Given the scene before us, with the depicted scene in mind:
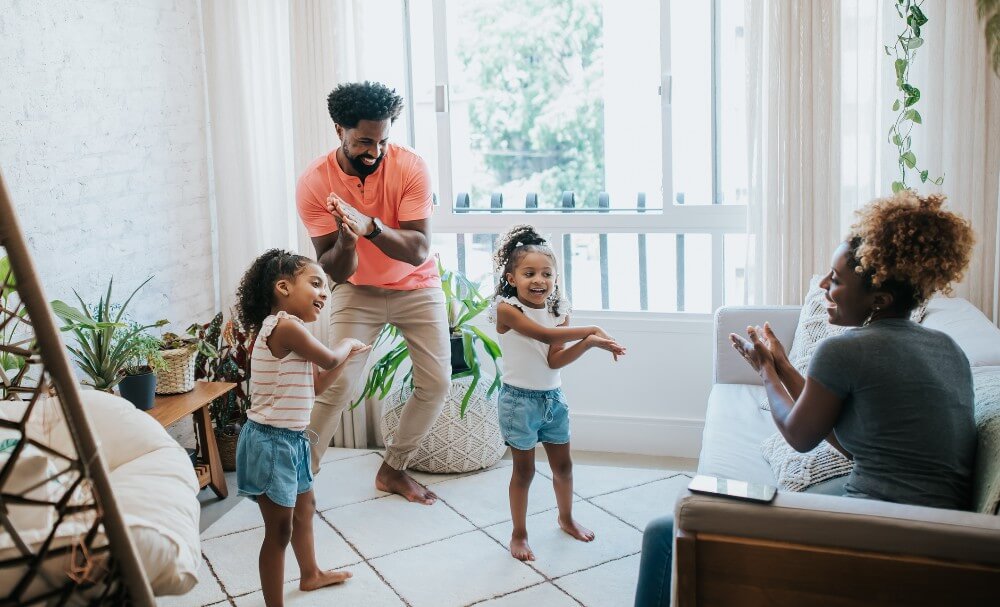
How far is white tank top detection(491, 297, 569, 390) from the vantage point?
2.92 m

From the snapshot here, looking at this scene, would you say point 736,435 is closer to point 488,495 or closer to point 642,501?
point 642,501

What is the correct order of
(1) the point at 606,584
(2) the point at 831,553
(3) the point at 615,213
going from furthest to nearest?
(3) the point at 615,213 → (1) the point at 606,584 → (2) the point at 831,553

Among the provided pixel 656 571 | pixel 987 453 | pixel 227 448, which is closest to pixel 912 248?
pixel 987 453

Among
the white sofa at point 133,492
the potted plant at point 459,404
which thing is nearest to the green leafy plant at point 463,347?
the potted plant at point 459,404

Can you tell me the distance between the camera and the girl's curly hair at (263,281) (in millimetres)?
2566

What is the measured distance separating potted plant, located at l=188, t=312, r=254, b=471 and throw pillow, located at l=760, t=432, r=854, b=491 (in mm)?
2087

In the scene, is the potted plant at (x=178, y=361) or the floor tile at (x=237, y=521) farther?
the potted plant at (x=178, y=361)

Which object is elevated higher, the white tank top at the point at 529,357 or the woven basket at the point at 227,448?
the white tank top at the point at 529,357

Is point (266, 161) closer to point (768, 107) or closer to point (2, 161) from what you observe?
point (2, 161)

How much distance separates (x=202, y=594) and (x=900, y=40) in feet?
9.14

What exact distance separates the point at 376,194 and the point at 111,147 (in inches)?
38.7

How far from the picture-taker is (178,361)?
3.37 meters

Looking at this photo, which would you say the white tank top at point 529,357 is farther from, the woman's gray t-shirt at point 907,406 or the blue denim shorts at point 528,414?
the woman's gray t-shirt at point 907,406

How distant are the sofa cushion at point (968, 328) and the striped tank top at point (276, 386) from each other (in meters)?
Result: 1.66
